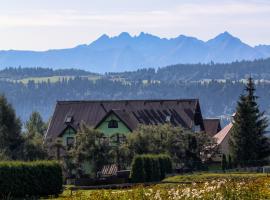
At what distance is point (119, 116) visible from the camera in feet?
331

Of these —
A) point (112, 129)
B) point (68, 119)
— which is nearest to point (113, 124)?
point (112, 129)

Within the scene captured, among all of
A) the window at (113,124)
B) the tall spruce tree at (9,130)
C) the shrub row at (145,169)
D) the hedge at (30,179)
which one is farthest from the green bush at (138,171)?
the window at (113,124)

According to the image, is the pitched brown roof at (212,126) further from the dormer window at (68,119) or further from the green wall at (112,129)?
the dormer window at (68,119)

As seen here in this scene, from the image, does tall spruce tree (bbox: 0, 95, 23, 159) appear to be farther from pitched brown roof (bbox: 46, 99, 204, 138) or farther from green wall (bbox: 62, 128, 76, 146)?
pitched brown roof (bbox: 46, 99, 204, 138)

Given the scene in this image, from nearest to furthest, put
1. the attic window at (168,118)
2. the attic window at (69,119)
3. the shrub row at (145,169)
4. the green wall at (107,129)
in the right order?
the shrub row at (145,169)
the green wall at (107,129)
the attic window at (168,118)
the attic window at (69,119)

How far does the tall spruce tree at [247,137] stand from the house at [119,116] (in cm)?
1546

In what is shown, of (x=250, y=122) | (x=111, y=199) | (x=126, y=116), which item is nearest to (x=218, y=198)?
(x=111, y=199)

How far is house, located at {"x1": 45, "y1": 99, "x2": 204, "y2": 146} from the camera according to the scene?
101 metres

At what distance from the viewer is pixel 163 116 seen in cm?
10550

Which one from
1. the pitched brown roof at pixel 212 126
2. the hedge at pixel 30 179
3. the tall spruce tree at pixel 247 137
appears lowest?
the hedge at pixel 30 179

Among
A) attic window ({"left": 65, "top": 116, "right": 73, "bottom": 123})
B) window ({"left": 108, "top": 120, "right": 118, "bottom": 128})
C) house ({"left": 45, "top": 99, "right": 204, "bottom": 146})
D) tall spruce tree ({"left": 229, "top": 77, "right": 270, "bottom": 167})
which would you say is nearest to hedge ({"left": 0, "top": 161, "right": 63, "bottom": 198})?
tall spruce tree ({"left": 229, "top": 77, "right": 270, "bottom": 167})

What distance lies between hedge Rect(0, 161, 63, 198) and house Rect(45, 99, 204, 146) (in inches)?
1572

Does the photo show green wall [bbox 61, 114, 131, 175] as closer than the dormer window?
Yes

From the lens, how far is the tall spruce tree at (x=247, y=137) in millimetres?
86688
